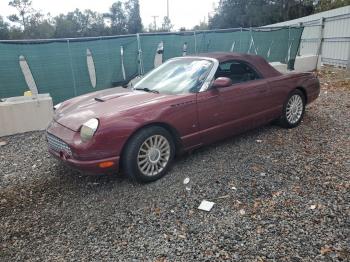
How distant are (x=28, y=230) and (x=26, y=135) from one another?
3362 mm

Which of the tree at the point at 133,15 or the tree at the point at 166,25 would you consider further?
the tree at the point at 166,25

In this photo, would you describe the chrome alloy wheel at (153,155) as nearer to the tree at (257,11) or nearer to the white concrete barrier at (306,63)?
the white concrete barrier at (306,63)

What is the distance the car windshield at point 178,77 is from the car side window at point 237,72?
8.4 inches

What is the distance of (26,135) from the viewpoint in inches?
233

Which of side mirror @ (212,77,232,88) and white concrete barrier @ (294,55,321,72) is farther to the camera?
white concrete barrier @ (294,55,321,72)

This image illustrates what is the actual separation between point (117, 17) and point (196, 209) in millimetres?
66408

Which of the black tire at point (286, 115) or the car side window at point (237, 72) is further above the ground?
the car side window at point (237, 72)

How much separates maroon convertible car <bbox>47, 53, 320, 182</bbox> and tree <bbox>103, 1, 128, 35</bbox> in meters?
61.1

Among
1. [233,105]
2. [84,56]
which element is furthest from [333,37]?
[233,105]

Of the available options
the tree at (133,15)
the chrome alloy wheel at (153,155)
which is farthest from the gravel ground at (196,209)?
the tree at (133,15)

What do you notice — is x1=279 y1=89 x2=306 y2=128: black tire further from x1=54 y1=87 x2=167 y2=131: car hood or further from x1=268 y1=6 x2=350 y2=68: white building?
x1=268 y1=6 x2=350 y2=68: white building

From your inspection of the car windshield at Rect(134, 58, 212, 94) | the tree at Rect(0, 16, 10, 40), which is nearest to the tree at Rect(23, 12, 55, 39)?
the tree at Rect(0, 16, 10, 40)

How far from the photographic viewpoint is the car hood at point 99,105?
3.56 meters

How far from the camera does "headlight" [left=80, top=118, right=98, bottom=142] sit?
10.9ft
